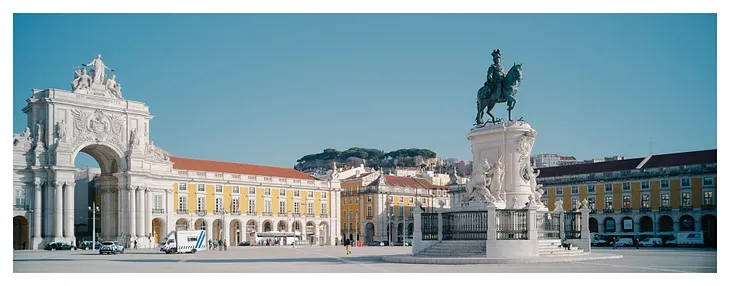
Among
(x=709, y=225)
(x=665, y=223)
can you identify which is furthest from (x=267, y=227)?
(x=709, y=225)

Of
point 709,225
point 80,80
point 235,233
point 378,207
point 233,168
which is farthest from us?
point 378,207

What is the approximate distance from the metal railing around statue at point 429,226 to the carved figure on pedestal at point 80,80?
135 ft

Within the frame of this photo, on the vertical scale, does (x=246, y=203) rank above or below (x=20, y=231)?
above

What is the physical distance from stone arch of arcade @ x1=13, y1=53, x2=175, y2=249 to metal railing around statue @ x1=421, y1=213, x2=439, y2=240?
Answer: 37.9 meters

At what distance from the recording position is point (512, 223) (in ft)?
83.6

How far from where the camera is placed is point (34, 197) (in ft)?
192

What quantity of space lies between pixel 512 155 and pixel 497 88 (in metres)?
2.49

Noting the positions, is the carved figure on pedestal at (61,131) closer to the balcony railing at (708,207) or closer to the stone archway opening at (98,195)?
the stone archway opening at (98,195)

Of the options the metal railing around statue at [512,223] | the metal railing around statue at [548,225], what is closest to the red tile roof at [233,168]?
the metal railing around statue at [548,225]

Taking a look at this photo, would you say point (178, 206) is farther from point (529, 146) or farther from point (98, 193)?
point (529, 146)

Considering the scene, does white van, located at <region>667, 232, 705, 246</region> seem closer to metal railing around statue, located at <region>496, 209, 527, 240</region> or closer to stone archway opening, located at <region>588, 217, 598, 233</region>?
stone archway opening, located at <region>588, 217, 598, 233</region>

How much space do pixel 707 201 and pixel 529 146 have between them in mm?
44634

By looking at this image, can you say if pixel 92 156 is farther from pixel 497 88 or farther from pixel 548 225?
pixel 548 225

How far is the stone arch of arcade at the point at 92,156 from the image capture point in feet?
193
